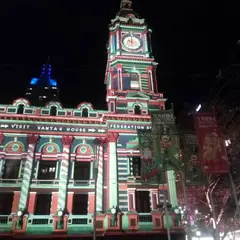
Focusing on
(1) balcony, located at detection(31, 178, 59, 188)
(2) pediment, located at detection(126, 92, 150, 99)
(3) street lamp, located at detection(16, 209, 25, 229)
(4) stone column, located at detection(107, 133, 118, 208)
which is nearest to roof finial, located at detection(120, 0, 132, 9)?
(2) pediment, located at detection(126, 92, 150, 99)

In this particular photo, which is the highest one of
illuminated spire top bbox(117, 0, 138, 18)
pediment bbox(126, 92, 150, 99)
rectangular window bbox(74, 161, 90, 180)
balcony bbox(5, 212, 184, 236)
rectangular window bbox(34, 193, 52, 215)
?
illuminated spire top bbox(117, 0, 138, 18)

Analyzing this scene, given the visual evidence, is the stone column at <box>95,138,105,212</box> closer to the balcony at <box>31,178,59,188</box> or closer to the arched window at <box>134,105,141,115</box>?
the balcony at <box>31,178,59,188</box>

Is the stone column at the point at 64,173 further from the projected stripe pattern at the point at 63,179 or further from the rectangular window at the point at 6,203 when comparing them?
the rectangular window at the point at 6,203

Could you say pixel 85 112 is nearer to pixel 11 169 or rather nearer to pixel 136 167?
pixel 136 167

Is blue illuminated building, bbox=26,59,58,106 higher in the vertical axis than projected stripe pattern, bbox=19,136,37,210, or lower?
higher

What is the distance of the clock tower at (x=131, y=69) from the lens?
3146 cm

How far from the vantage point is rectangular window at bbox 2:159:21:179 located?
26556 millimetres

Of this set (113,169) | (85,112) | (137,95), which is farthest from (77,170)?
(137,95)

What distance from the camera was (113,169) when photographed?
27.2 m

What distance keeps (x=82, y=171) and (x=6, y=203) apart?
7591mm

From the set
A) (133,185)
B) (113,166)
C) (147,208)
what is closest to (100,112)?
(113,166)

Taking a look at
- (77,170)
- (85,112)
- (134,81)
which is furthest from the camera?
(134,81)

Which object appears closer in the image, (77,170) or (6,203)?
(6,203)

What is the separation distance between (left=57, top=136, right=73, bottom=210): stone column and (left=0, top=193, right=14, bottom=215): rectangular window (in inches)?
177
